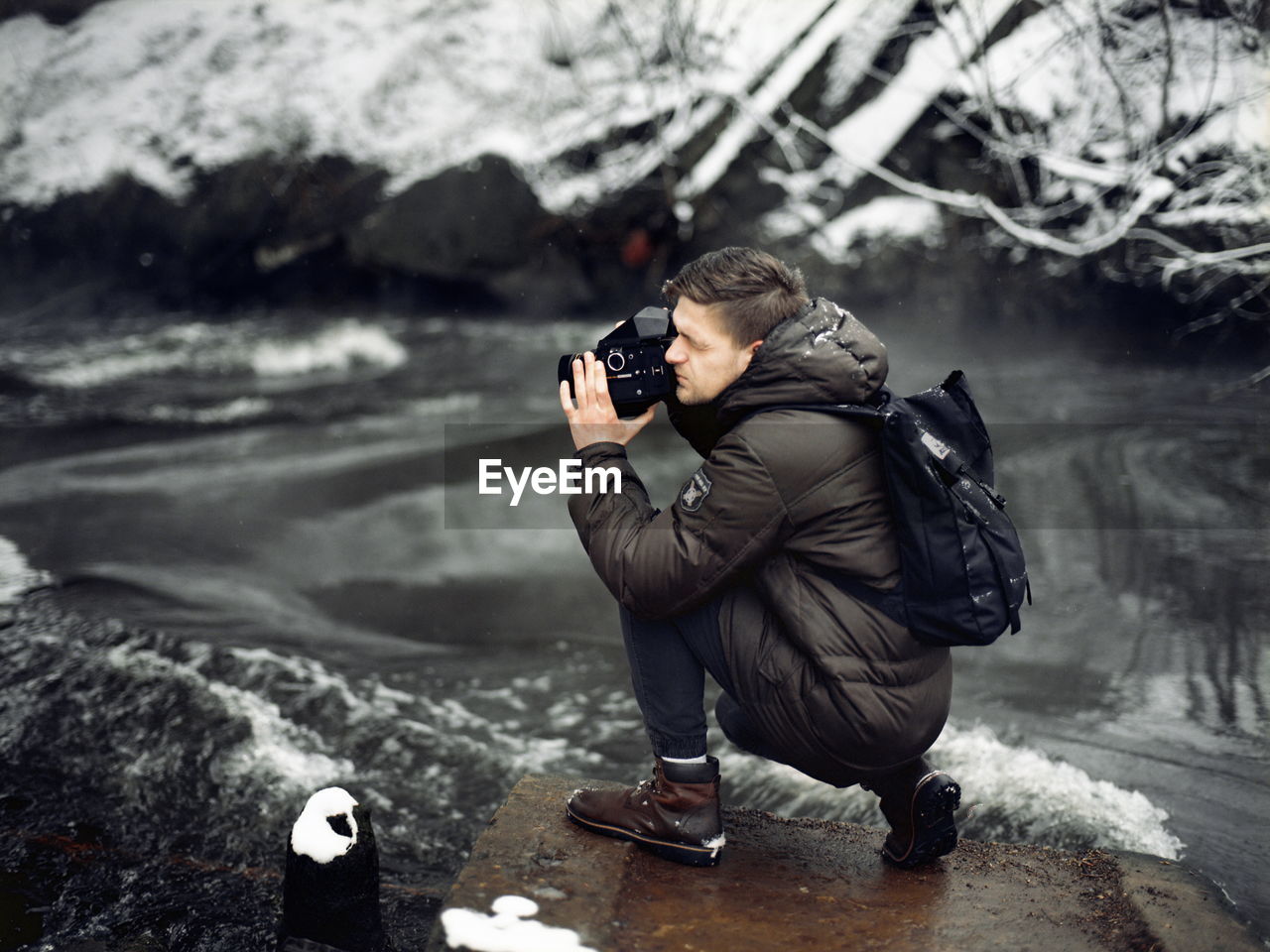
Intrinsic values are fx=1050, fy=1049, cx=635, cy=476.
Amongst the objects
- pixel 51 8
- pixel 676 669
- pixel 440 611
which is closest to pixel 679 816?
pixel 676 669

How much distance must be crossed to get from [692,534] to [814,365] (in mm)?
401

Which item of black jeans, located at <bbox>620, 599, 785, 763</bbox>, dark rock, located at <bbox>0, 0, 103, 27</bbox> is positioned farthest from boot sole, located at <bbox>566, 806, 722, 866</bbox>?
dark rock, located at <bbox>0, 0, 103, 27</bbox>

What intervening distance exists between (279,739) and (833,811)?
196cm

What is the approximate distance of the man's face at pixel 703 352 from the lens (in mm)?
2131

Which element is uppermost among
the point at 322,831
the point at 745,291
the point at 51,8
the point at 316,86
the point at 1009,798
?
the point at 51,8

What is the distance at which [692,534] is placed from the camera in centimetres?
204

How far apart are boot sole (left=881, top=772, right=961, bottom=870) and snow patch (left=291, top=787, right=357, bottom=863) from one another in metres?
1.24

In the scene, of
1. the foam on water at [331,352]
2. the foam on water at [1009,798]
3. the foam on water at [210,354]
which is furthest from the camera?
the foam on water at [331,352]

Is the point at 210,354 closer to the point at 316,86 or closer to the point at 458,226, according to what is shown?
the point at 458,226

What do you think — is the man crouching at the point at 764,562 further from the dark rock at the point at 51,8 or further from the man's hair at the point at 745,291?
the dark rock at the point at 51,8

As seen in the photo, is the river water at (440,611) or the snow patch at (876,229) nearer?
the river water at (440,611)

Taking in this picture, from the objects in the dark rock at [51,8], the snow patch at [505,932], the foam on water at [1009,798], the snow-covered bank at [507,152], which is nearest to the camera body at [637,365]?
the snow patch at [505,932]

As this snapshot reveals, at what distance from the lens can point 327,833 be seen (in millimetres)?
2422

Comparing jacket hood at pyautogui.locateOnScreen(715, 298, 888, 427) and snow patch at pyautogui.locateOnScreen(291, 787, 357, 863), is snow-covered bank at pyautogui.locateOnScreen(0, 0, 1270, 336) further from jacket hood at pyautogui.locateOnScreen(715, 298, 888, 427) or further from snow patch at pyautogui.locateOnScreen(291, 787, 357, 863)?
snow patch at pyautogui.locateOnScreen(291, 787, 357, 863)
